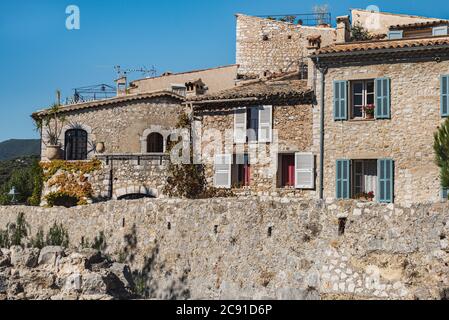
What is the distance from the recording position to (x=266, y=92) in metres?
25.6

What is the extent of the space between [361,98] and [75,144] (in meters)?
14.6

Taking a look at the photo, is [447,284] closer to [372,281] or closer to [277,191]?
[372,281]

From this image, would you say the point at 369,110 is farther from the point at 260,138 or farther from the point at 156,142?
the point at 156,142

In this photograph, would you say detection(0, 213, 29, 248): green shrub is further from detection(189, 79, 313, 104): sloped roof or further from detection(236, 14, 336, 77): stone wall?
detection(236, 14, 336, 77): stone wall

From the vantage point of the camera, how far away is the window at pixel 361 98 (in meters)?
23.7

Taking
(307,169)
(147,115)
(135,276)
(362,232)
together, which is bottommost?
(135,276)

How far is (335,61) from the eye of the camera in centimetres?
2412

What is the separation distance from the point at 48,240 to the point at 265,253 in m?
9.61

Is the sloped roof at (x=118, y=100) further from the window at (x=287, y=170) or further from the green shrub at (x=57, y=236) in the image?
the green shrub at (x=57, y=236)

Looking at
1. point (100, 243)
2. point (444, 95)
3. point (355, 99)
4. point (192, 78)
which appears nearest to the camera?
point (100, 243)

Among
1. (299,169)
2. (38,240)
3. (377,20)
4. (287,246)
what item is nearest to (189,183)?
(299,169)

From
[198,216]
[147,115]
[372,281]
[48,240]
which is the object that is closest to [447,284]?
[372,281]

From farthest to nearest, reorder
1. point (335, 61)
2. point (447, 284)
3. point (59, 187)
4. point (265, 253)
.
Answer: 1. point (59, 187)
2. point (335, 61)
3. point (265, 253)
4. point (447, 284)

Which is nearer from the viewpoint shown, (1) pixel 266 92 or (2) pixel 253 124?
(1) pixel 266 92
